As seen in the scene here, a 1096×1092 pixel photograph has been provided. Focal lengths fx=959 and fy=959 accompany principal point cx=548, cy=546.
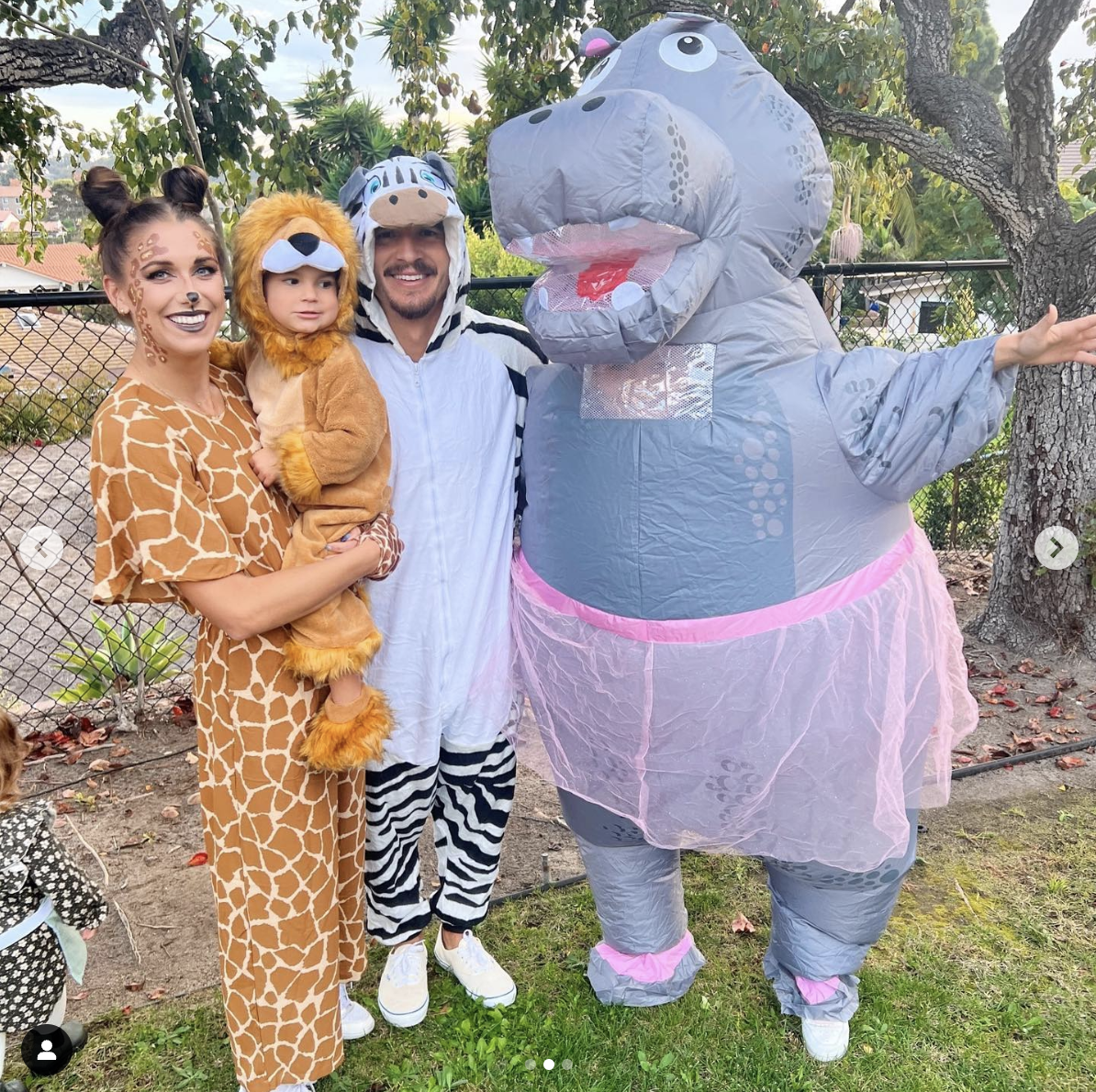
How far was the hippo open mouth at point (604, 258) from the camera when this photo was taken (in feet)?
5.64

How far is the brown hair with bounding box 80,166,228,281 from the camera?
5.47 feet

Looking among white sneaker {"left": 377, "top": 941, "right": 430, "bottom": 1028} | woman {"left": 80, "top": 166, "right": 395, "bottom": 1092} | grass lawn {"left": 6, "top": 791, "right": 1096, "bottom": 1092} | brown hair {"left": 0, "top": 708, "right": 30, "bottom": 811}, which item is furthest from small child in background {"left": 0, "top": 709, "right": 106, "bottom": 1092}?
white sneaker {"left": 377, "top": 941, "right": 430, "bottom": 1028}

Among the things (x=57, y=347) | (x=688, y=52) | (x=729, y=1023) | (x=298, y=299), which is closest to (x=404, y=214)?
(x=298, y=299)

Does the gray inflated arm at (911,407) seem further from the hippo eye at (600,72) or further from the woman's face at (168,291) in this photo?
the woman's face at (168,291)

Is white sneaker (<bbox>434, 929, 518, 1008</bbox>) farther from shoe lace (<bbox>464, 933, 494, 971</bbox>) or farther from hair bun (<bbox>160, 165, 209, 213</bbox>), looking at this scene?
hair bun (<bbox>160, 165, 209, 213</bbox>)

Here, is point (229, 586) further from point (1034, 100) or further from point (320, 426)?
point (1034, 100)

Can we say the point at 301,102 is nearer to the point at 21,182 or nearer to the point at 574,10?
the point at 21,182

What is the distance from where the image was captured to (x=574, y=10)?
166 inches

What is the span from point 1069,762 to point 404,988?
269 cm

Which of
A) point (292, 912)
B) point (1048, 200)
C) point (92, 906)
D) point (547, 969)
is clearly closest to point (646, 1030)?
point (547, 969)

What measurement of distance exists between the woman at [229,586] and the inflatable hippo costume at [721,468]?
512 mm

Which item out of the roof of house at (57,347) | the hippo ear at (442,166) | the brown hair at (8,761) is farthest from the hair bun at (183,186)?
the brown hair at (8,761)

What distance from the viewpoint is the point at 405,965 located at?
7.95 feet

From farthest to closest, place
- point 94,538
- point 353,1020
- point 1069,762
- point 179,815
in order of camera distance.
Answer: point 94,538
point 1069,762
point 179,815
point 353,1020
